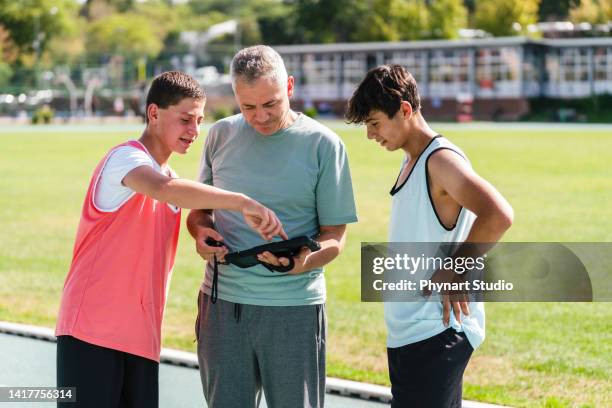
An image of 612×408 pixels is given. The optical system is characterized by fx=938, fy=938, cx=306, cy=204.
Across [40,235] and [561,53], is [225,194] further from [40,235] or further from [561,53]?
[561,53]

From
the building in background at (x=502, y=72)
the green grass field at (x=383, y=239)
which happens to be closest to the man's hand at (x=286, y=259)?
the green grass field at (x=383, y=239)

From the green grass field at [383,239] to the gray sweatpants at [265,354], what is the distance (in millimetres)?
2655

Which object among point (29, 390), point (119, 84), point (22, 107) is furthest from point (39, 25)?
point (29, 390)

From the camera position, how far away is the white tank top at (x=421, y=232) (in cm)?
329

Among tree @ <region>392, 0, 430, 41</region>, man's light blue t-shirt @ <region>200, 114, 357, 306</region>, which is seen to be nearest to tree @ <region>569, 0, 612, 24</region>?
tree @ <region>392, 0, 430, 41</region>

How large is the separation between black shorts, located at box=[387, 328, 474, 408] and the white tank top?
0.03 metres

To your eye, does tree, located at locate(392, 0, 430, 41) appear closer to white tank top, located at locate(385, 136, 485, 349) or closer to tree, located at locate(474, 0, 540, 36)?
tree, located at locate(474, 0, 540, 36)

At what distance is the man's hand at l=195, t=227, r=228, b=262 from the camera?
3538 millimetres

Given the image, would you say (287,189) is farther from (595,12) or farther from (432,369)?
(595,12)

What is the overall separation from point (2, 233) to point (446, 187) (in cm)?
1183

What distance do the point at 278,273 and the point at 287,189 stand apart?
0.32 m

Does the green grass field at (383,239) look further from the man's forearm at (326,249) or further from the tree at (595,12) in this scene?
the tree at (595,12)

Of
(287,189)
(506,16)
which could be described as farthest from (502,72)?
(287,189)

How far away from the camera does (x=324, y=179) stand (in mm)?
3543
